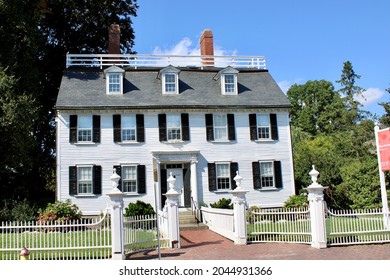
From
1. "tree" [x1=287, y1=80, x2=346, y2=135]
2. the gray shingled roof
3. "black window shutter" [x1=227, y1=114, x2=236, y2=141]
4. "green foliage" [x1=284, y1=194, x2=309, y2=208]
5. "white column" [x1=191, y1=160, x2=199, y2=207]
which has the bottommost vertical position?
→ "green foliage" [x1=284, y1=194, x2=309, y2=208]

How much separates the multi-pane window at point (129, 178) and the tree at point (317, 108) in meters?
30.4

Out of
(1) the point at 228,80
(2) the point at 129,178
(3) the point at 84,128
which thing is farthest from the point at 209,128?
(3) the point at 84,128

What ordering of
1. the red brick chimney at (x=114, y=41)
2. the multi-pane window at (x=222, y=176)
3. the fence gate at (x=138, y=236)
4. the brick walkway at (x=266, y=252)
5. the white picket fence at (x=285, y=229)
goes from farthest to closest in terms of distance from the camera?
the red brick chimney at (x=114, y=41) < the multi-pane window at (x=222, y=176) < the white picket fence at (x=285, y=229) < the fence gate at (x=138, y=236) < the brick walkway at (x=266, y=252)

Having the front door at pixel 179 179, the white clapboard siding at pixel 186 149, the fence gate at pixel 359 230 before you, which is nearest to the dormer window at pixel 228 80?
the white clapboard siding at pixel 186 149

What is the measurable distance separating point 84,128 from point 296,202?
10.8 m

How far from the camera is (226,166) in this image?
21.8 metres

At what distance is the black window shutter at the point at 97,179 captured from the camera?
2052cm

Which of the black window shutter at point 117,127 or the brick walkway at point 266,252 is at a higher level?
the black window shutter at point 117,127

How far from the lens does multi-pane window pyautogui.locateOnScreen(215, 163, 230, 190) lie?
2162cm

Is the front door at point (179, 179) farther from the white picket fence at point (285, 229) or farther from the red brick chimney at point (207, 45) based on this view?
the white picket fence at point (285, 229)

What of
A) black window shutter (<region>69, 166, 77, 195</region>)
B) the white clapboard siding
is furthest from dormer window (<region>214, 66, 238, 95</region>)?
black window shutter (<region>69, 166, 77, 195</region>)

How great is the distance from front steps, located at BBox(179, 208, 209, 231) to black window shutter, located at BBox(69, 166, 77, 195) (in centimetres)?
512

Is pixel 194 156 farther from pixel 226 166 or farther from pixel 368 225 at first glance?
pixel 368 225

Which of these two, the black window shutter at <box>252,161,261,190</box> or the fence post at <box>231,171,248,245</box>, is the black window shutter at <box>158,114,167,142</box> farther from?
the fence post at <box>231,171,248,245</box>
